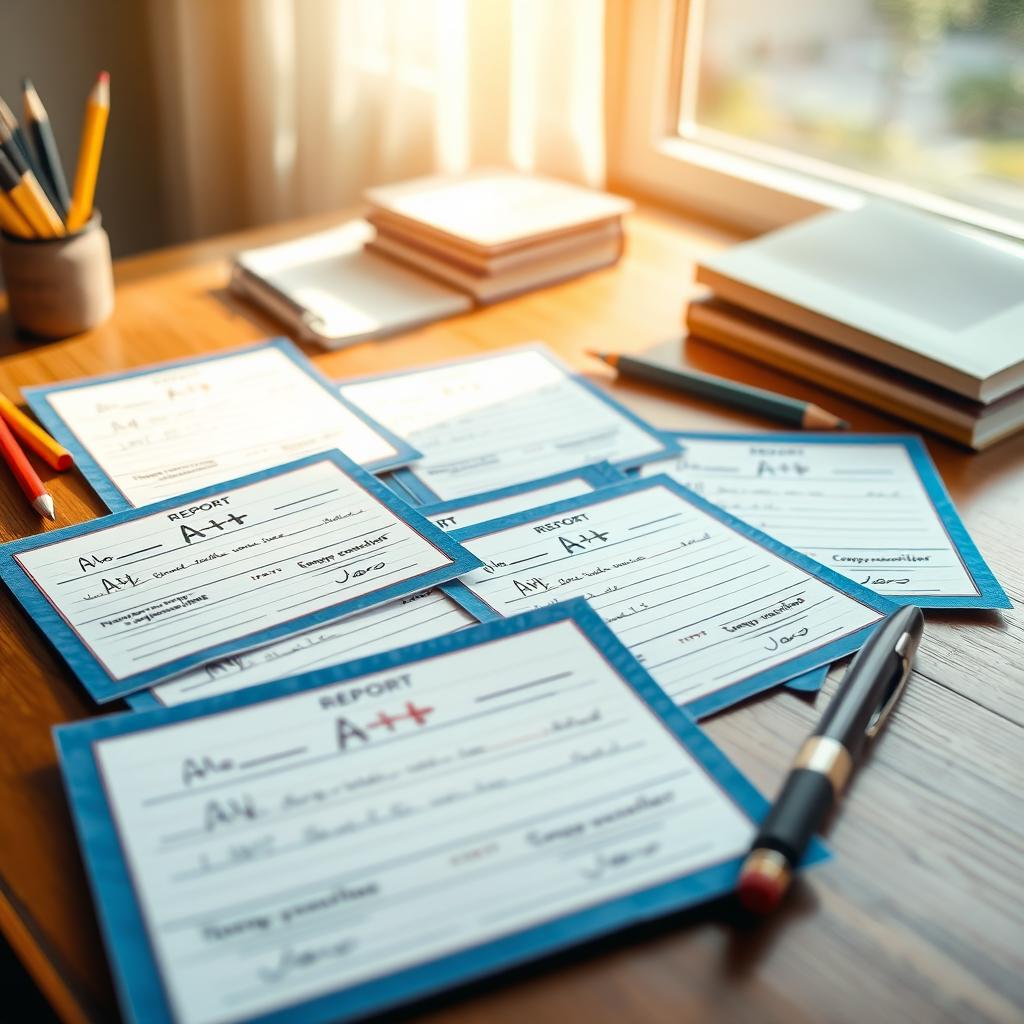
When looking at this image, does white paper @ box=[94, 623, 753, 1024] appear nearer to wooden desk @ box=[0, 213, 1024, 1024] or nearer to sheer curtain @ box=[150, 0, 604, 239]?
wooden desk @ box=[0, 213, 1024, 1024]

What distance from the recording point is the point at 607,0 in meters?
1.28

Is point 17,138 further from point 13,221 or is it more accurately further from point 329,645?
point 329,645

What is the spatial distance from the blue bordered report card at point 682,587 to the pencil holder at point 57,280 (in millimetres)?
465

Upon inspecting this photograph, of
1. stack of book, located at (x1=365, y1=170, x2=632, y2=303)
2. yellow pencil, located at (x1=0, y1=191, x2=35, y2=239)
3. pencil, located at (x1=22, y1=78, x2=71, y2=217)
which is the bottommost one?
stack of book, located at (x1=365, y1=170, x2=632, y2=303)

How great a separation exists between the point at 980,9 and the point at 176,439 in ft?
3.04

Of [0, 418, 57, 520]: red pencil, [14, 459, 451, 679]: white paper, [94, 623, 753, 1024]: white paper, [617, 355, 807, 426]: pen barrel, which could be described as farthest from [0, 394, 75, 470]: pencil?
[617, 355, 807, 426]: pen barrel

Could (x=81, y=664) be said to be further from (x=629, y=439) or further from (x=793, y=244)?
(x=793, y=244)

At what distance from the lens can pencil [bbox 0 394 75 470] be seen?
2.58 feet

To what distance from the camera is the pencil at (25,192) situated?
0.90 m

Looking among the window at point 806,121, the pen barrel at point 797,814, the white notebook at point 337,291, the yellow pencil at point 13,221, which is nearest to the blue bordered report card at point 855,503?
the pen barrel at point 797,814

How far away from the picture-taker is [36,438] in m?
0.80

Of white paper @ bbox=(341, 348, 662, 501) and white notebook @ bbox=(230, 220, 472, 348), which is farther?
white notebook @ bbox=(230, 220, 472, 348)

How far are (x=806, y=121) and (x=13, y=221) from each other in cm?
116

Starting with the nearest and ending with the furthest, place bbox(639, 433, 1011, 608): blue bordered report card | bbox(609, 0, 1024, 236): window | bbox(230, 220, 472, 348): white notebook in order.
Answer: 1. bbox(639, 433, 1011, 608): blue bordered report card
2. bbox(230, 220, 472, 348): white notebook
3. bbox(609, 0, 1024, 236): window
